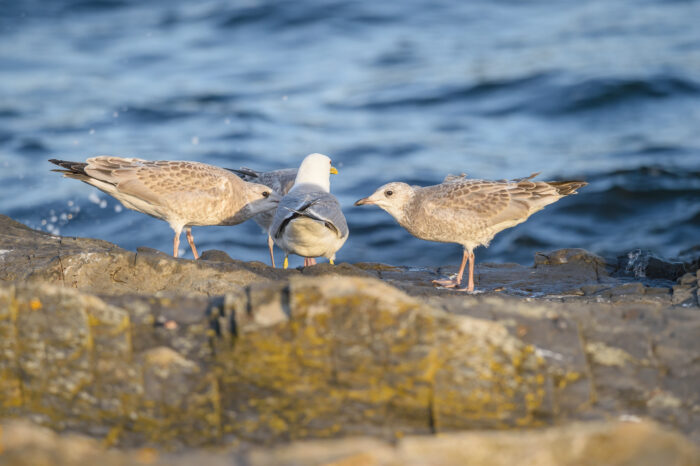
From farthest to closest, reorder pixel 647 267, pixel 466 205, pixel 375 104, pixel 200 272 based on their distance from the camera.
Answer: pixel 375 104, pixel 466 205, pixel 647 267, pixel 200 272

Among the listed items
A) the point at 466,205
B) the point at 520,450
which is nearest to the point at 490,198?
the point at 466,205

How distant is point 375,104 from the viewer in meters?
18.3

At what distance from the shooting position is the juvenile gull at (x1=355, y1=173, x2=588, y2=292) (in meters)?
7.48

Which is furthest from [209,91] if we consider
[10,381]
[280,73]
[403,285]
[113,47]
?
[10,381]

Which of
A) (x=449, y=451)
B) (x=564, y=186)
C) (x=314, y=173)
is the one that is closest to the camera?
(x=449, y=451)

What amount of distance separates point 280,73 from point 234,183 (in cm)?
1270

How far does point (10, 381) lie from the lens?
12.8ft

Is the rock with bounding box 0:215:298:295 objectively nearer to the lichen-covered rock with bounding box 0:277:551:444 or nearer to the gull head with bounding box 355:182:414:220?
the lichen-covered rock with bounding box 0:277:551:444

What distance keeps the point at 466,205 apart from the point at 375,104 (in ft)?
36.4

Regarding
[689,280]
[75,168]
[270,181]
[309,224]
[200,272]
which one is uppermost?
[75,168]

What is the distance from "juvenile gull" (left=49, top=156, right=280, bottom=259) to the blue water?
3.48m

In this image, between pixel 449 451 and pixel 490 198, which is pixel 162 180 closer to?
pixel 490 198

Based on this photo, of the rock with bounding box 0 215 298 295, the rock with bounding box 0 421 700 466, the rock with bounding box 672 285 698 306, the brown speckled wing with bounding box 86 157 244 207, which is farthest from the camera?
the brown speckled wing with bounding box 86 157 244 207

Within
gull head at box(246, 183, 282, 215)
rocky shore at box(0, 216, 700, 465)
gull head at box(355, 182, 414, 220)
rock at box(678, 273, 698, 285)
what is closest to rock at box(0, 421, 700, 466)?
rocky shore at box(0, 216, 700, 465)
